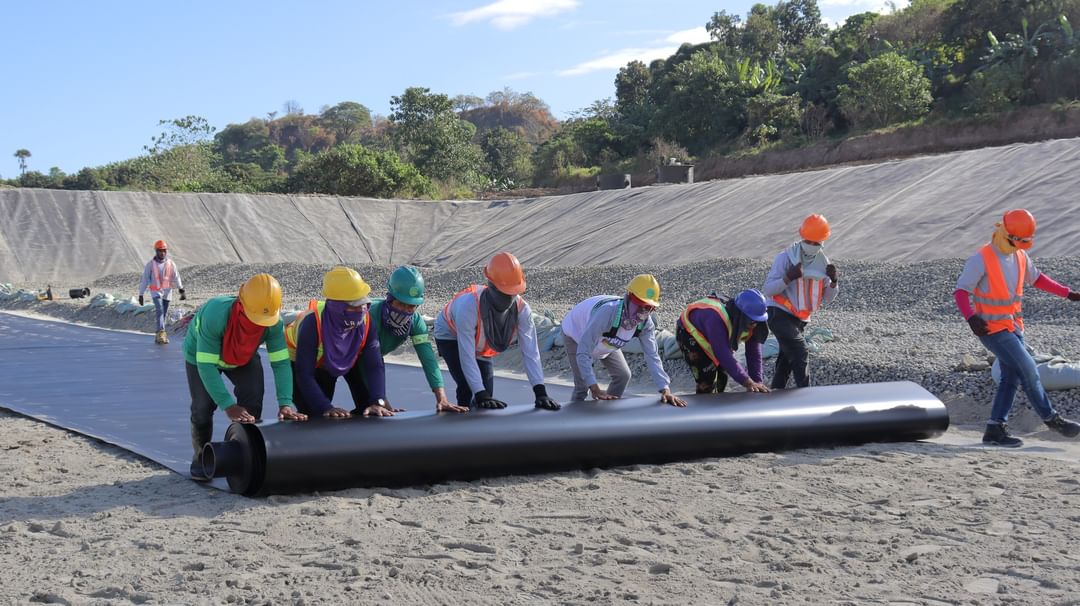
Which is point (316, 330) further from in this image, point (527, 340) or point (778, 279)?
point (778, 279)

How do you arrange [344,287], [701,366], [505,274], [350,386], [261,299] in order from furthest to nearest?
[701,366] < [350,386] < [505,274] < [344,287] < [261,299]

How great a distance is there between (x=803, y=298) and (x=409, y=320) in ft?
9.66

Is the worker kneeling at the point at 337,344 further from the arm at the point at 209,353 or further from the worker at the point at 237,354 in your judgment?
the arm at the point at 209,353

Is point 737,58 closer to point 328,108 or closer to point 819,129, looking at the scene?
point 819,129

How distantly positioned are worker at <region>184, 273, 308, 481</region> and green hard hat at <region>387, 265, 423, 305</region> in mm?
672

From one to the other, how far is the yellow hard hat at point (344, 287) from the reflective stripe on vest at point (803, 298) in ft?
10.4

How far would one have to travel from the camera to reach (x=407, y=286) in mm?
5613

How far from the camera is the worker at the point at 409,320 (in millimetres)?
5625

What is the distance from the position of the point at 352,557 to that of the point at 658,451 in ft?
7.64

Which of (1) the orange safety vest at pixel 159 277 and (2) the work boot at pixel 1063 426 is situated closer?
(2) the work boot at pixel 1063 426

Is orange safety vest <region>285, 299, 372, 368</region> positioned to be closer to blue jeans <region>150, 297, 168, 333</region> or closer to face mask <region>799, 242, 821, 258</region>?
face mask <region>799, 242, 821, 258</region>

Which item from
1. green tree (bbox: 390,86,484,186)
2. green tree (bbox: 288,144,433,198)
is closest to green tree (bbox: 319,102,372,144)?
green tree (bbox: 390,86,484,186)

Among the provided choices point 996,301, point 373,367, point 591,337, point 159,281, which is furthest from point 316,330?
point 159,281

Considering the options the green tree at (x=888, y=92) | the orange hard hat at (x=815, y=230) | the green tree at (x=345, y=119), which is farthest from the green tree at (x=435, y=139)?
the green tree at (x=345, y=119)
